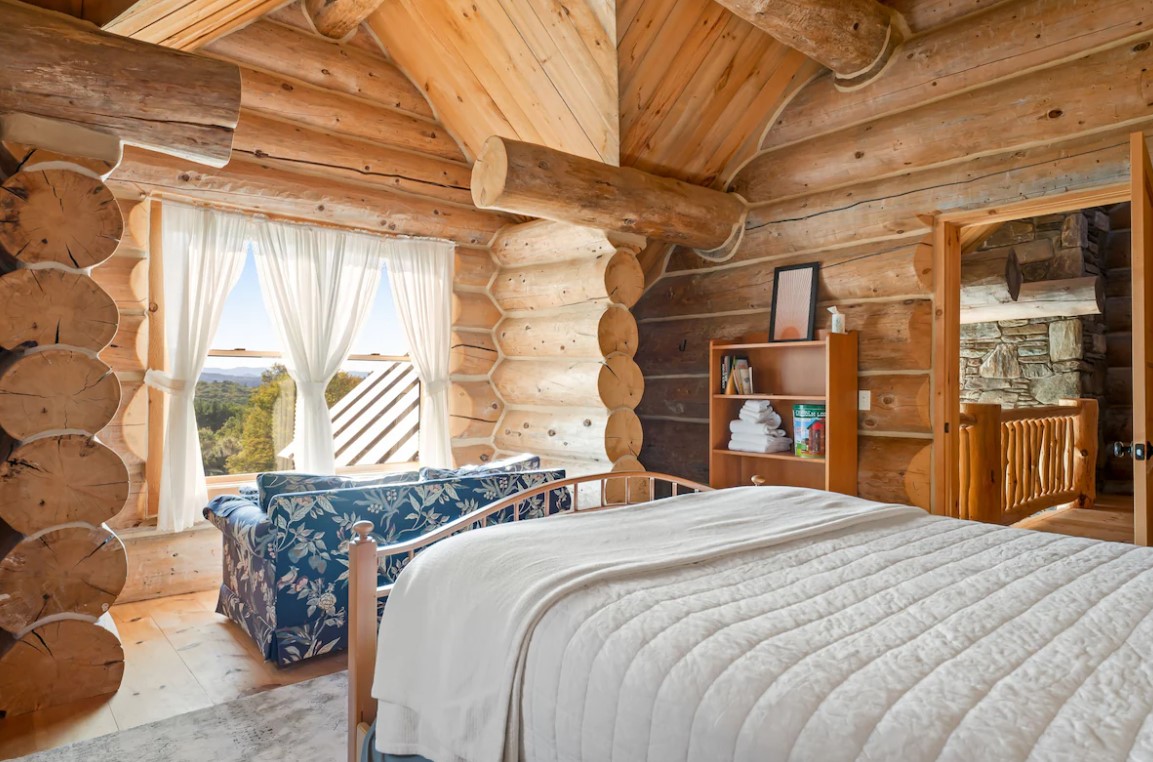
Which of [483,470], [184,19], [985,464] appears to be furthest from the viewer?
Result: [985,464]

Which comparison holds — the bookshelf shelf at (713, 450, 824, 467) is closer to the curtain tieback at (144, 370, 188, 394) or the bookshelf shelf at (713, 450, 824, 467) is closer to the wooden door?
the wooden door

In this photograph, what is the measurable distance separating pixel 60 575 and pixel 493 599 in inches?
85.5

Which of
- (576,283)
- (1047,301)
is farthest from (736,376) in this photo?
(1047,301)

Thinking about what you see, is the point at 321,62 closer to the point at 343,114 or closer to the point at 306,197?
the point at 343,114

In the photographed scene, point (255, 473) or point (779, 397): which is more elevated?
point (779, 397)

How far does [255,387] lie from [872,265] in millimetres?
4068

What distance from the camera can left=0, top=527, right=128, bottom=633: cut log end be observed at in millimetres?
2564

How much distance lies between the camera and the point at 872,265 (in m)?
4.11

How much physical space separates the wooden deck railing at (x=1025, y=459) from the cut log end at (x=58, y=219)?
5109 millimetres

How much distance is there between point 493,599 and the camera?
1.46m

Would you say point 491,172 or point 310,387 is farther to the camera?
point 310,387

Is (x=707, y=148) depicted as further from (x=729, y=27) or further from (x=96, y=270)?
(x=96, y=270)

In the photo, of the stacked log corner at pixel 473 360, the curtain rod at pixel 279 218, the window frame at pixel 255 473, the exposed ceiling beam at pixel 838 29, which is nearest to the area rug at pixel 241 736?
the window frame at pixel 255 473

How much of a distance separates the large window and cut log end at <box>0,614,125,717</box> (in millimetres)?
1875
